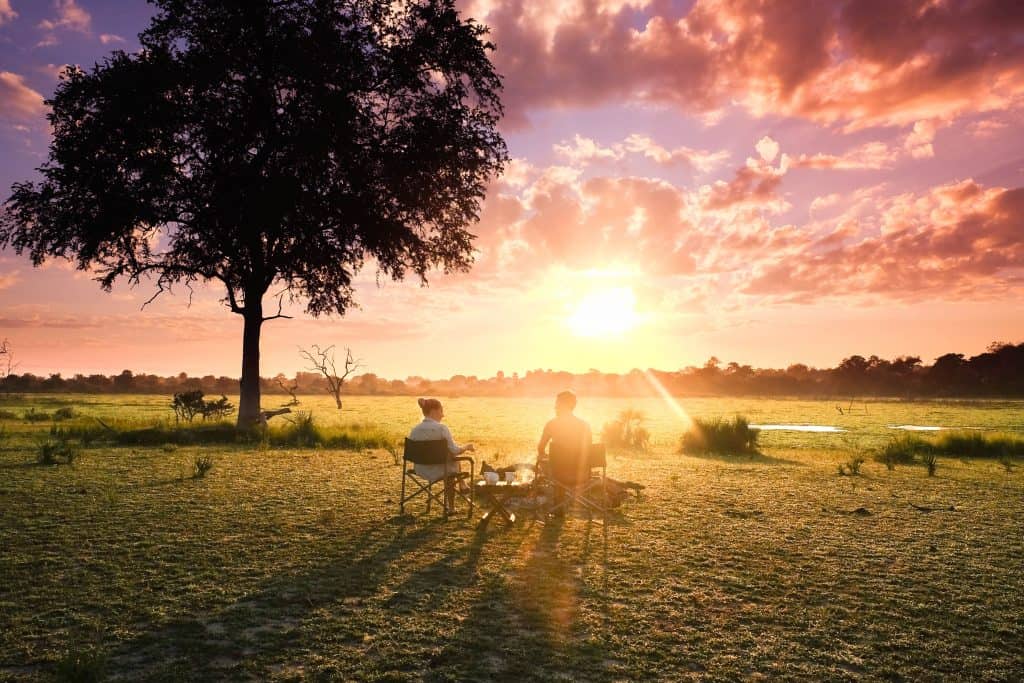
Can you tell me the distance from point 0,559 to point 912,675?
322 inches

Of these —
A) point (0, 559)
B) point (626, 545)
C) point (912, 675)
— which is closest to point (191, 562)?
point (0, 559)

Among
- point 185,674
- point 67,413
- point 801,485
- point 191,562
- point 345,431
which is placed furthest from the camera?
point 67,413

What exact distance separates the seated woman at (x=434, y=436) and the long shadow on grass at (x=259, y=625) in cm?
182

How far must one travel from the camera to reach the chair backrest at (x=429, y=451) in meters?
8.33

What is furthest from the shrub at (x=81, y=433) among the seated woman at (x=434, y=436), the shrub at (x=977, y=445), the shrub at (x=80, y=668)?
the shrub at (x=977, y=445)

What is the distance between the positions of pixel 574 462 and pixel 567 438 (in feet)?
1.13

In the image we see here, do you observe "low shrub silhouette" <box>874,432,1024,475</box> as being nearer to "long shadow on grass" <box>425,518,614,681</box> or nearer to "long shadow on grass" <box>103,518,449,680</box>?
"long shadow on grass" <box>425,518,614,681</box>

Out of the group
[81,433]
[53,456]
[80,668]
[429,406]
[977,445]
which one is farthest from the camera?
[977,445]

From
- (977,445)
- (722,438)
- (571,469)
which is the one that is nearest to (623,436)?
(722,438)

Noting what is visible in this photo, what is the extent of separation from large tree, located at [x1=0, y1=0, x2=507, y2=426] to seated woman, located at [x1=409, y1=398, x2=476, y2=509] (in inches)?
465

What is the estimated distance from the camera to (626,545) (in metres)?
7.36

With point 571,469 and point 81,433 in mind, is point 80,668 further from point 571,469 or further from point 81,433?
point 81,433

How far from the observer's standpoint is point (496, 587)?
574 centimetres

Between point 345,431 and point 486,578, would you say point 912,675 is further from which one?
point 345,431
